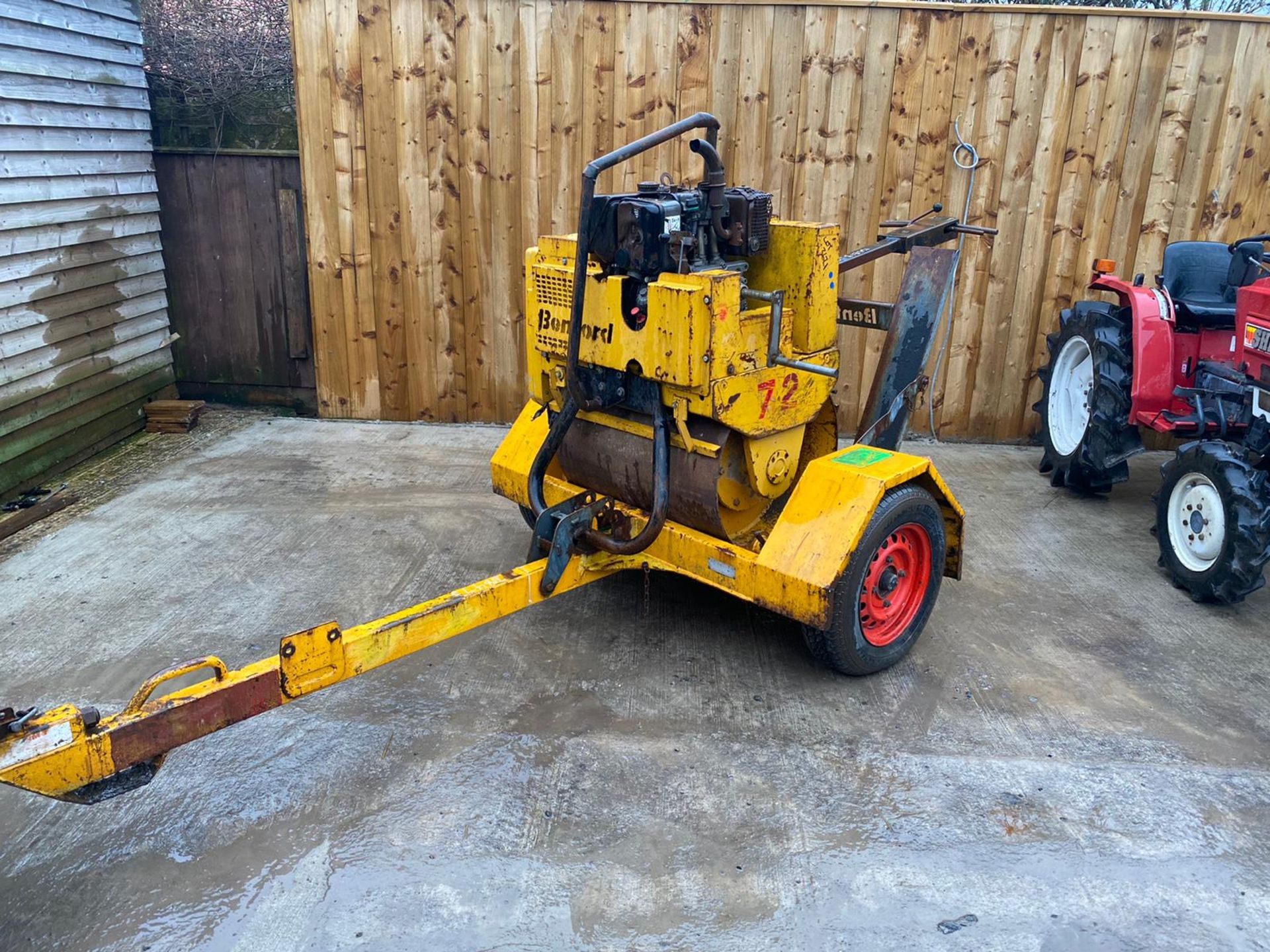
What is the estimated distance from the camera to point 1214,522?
454 centimetres

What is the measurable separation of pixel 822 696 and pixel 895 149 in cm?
423

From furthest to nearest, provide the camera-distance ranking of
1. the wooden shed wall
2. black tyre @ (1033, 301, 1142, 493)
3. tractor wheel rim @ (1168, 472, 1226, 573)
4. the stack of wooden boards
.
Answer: the stack of wooden boards < black tyre @ (1033, 301, 1142, 493) < the wooden shed wall < tractor wheel rim @ (1168, 472, 1226, 573)

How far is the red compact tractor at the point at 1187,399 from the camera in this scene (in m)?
4.37

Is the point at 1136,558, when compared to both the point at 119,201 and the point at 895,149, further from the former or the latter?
the point at 119,201

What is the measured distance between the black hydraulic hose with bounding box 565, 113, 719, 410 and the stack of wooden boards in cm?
411

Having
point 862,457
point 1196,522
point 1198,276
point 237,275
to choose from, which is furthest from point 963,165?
point 237,275

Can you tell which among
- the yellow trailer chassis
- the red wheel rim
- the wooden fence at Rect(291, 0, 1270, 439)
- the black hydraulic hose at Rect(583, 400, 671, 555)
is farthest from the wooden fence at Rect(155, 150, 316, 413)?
the red wheel rim

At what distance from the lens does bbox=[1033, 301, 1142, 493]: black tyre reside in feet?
18.2

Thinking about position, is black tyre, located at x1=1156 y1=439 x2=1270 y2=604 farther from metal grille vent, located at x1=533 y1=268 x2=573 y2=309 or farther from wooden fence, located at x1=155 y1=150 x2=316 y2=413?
wooden fence, located at x1=155 y1=150 x2=316 y2=413

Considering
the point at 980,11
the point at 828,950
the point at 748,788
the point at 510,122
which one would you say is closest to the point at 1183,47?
the point at 980,11

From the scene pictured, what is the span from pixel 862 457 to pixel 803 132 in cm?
346

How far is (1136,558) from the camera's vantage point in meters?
5.06

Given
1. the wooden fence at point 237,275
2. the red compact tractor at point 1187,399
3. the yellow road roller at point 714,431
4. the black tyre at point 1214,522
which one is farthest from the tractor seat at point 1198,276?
the wooden fence at point 237,275

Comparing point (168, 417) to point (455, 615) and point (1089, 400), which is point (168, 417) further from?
point (1089, 400)
